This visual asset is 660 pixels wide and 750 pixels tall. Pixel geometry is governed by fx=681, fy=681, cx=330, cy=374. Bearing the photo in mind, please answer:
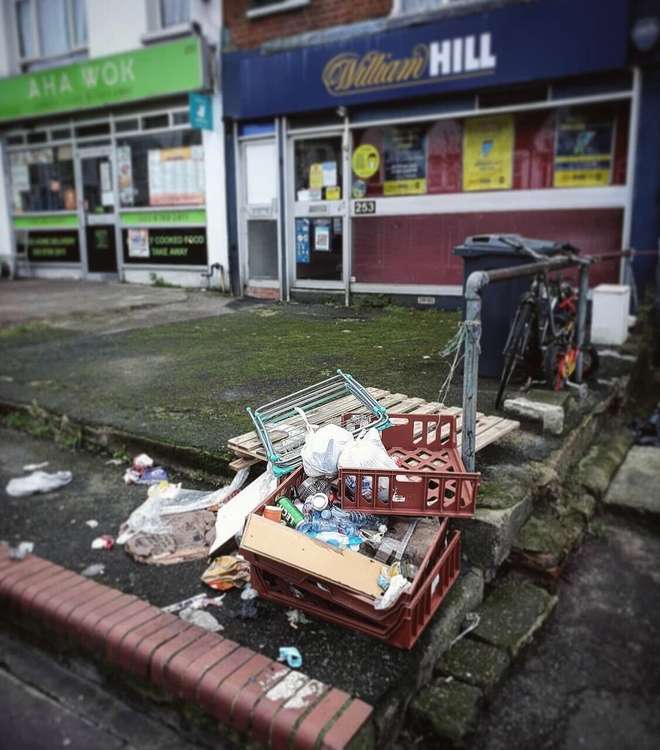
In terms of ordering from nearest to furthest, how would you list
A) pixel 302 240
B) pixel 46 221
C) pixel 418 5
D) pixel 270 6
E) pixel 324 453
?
1. pixel 324 453
2. pixel 418 5
3. pixel 270 6
4. pixel 302 240
5. pixel 46 221

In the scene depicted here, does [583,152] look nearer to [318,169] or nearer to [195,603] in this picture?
[318,169]

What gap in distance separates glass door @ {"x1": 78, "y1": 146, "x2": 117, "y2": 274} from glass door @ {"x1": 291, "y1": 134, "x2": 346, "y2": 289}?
15.5 ft

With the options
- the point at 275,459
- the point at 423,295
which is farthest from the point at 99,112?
the point at 275,459

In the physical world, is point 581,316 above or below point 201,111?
below

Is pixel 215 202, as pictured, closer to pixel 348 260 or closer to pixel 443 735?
pixel 348 260

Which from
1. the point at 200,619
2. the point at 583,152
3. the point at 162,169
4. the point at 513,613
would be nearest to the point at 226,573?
the point at 200,619

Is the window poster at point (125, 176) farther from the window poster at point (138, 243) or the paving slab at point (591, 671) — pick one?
the paving slab at point (591, 671)

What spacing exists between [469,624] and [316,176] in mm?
8899

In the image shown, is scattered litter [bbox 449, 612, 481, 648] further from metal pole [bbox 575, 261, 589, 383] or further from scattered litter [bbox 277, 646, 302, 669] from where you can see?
metal pole [bbox 575, 261, 589, 383]

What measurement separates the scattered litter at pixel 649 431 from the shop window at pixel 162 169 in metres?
8.99

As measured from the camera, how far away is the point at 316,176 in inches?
423

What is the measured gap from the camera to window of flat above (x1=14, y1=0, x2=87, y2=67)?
13914 mm

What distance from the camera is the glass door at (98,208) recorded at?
13.8 m

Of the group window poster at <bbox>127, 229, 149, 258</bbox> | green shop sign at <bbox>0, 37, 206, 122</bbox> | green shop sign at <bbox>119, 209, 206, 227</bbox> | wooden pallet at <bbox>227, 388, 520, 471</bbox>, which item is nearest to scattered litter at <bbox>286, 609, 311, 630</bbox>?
wooden pallet at <bbox>227, 388, 520, 471</bbox>
